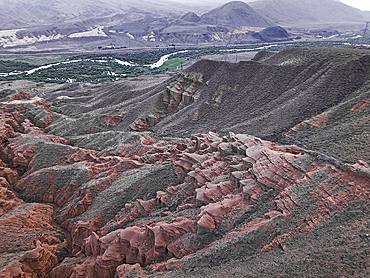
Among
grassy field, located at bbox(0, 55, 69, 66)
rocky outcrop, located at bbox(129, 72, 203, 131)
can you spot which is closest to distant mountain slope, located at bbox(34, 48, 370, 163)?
rocky outcrop, located at bbox(129, 72, 203, 131)

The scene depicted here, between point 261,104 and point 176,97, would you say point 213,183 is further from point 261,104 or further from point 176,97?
point 176,97

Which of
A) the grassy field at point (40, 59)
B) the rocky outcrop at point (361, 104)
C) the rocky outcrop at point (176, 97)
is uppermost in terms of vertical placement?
the rocky outcrop at point (361, 104)

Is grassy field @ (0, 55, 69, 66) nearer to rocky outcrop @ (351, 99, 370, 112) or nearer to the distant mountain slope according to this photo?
the distant mountain slope

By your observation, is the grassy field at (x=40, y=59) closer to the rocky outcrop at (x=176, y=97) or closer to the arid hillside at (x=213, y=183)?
the arid hillside at (x=213, y=183)

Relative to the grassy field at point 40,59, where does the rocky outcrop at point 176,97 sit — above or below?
above

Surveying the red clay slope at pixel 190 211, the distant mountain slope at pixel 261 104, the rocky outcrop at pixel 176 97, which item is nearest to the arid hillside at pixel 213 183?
the red clay slope at pixel 190 211

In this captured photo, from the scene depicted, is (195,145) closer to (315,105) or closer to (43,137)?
(315,105)

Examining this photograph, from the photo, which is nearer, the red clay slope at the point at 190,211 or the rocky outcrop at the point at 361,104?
the red clay slope at the point at 190,211

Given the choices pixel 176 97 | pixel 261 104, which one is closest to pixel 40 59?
pixel 176 97

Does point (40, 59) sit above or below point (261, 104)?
below
